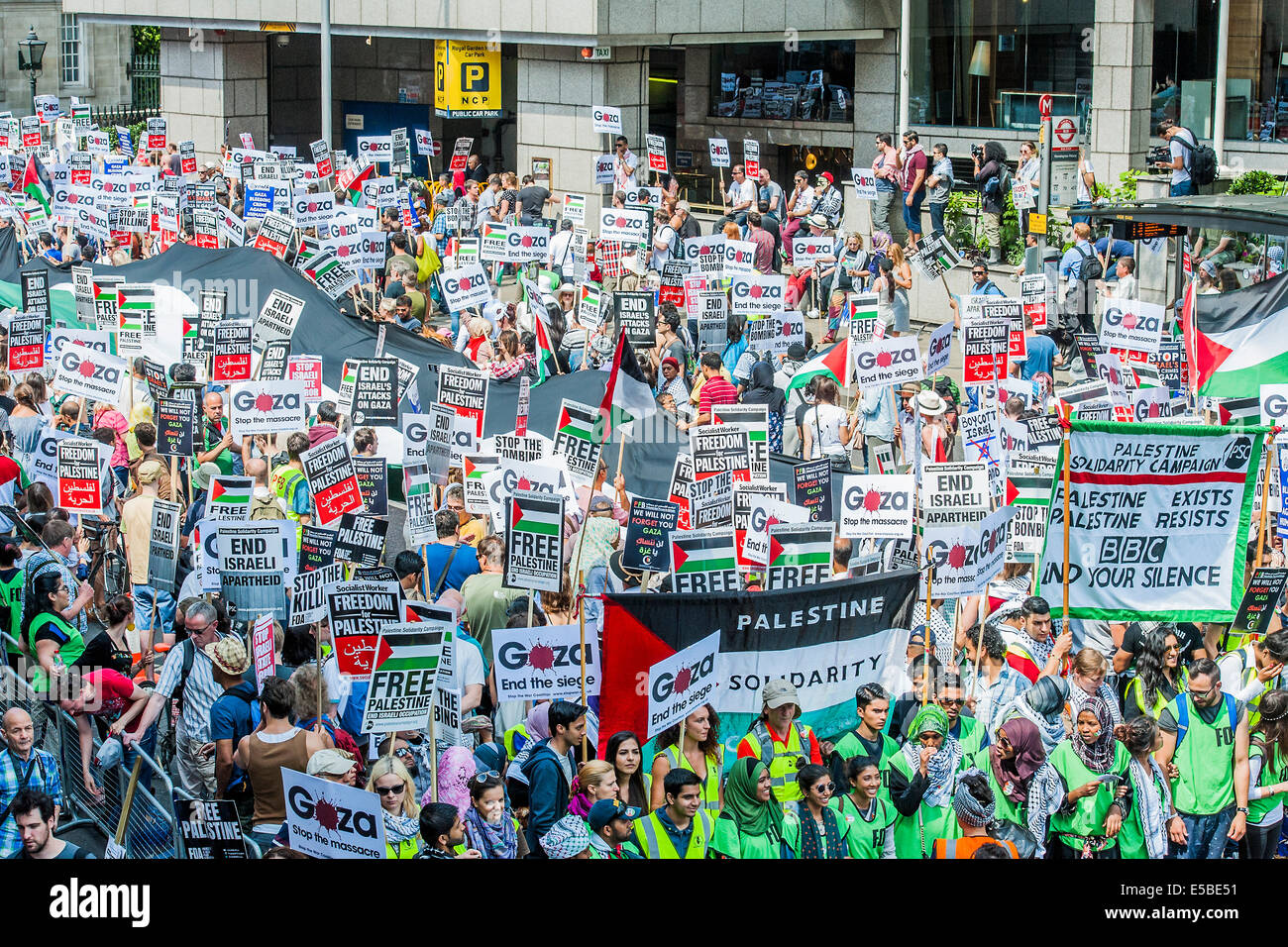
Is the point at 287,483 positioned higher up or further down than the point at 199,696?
higher up

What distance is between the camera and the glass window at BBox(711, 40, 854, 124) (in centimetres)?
3066

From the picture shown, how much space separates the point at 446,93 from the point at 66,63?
31322 millimetres

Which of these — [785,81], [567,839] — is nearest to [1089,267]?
[567,839]

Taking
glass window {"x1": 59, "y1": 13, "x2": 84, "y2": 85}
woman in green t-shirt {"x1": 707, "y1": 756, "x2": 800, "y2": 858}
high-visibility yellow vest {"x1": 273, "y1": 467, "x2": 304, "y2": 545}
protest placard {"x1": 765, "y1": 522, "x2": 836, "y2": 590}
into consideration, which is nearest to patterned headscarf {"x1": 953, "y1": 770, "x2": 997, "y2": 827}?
woman in green t-shirt {"x1": 707, "y1": 756, "x2": 800, "y2": 858}

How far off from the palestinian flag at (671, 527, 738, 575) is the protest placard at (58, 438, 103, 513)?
13.4 ft

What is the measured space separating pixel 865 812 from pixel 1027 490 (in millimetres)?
3033

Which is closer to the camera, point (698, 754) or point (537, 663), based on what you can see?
point (698, 754)

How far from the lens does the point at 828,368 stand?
14758 millimetres

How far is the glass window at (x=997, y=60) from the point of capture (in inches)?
1051

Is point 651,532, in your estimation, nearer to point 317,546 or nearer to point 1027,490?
point 317,546

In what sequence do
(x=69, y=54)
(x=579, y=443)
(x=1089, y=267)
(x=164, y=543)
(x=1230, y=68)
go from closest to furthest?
(x=164, y=543)
(x=579, y=443)
(x=1089, y=267)
(x=1230, y=68)
(x=69, y=54)

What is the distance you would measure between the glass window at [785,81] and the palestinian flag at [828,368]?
16.4 m

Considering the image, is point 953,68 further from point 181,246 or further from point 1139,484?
point 1139,484

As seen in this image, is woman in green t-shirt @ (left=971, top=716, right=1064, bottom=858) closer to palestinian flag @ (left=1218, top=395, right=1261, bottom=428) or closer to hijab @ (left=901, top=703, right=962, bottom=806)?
hijab @ (left=901, top=703, right=962, bottom=806)
